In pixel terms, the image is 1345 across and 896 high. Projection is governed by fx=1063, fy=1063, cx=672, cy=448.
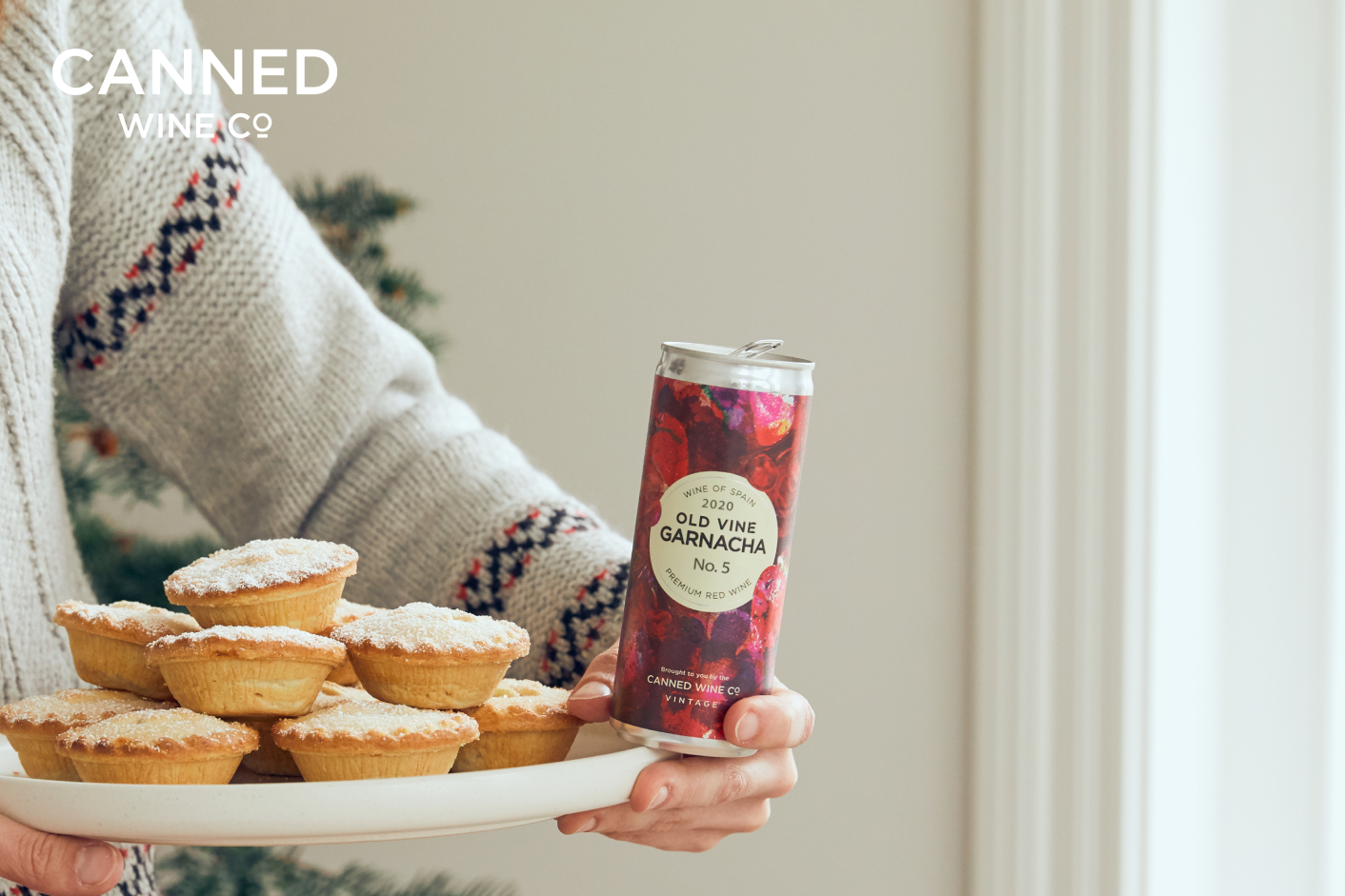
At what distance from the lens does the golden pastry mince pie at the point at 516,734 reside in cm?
53

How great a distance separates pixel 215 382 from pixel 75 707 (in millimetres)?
421

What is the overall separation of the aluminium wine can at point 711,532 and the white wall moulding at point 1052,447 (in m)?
0.89

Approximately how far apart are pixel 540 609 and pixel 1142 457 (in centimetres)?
80

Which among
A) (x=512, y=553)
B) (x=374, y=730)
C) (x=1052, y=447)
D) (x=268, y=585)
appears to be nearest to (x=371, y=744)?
(x=374, y=730)

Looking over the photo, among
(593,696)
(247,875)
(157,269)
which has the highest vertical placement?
(157,269)

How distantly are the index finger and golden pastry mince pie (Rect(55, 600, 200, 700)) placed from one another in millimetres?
274

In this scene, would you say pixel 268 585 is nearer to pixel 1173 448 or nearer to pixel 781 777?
pixel 781 777

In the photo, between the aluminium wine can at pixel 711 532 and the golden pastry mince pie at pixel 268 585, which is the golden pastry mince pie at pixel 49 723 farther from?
the aluminium wine can at pixel 711 532

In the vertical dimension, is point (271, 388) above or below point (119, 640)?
above

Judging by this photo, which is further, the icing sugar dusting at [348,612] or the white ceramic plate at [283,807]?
the icing sugar dusting at [348,612]

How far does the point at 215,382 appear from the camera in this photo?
89cm

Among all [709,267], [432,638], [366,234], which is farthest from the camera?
[709,267]

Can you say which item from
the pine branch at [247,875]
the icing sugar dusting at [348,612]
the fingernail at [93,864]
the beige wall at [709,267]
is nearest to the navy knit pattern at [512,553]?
the icing sugar dusting at [348,612]

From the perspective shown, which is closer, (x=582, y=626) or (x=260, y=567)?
(x=260, y=567)
